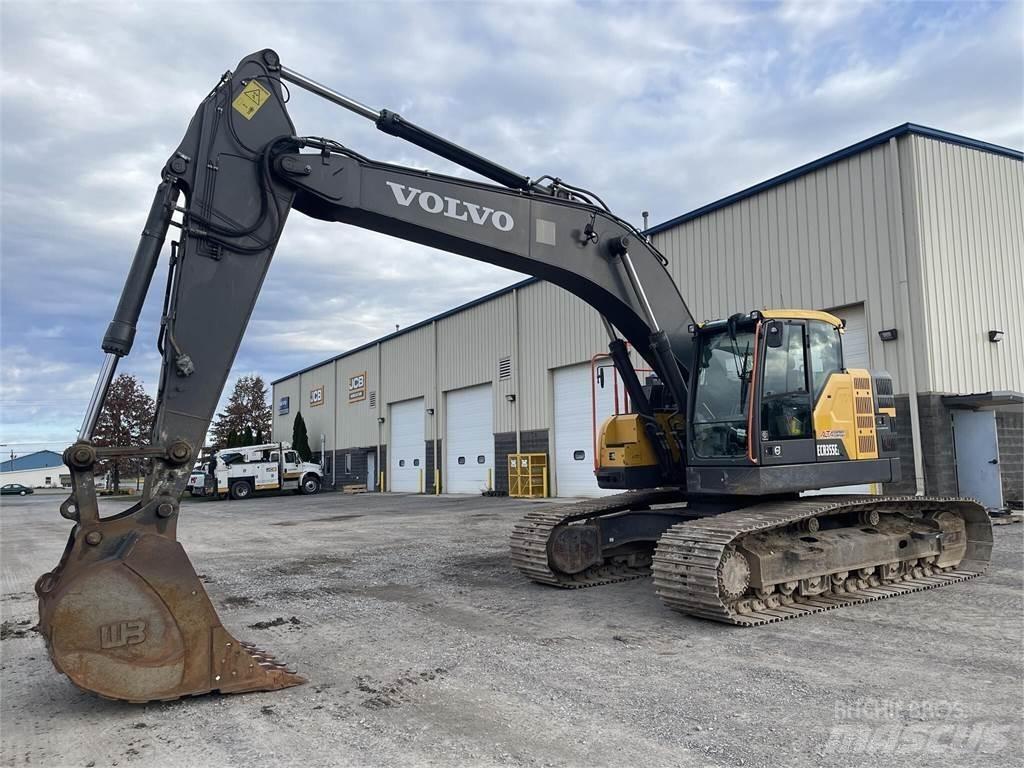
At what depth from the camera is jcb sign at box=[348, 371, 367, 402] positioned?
39531 mm

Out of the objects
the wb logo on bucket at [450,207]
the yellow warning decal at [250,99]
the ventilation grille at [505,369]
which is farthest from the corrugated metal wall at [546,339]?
the yellow warning decal at [250,99]

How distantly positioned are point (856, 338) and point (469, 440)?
56.0 feet

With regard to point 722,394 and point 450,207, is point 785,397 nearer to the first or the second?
point 722,394

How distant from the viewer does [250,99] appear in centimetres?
597

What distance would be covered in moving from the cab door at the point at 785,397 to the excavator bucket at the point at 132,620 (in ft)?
16.7

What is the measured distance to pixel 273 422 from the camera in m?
55.6

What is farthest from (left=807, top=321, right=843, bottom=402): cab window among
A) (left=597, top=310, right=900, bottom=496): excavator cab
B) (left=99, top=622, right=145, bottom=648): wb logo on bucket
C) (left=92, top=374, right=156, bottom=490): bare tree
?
(left=92, top=374, right=156, bottom=490): bare tree

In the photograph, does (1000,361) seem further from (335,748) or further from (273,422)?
(273,422)

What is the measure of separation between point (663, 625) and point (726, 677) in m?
1.57

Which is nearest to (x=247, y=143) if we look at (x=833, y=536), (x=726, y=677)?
(x=726, y=677)

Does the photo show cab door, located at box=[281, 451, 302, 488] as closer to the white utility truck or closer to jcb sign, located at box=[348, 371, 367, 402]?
the white utility truck

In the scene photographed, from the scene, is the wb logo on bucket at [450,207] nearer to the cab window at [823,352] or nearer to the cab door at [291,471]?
the cab window at [823,352]

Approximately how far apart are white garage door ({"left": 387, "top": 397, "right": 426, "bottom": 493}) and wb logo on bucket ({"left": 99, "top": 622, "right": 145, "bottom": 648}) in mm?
28783

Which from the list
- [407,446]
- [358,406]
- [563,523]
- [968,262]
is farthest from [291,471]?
[563,523]
